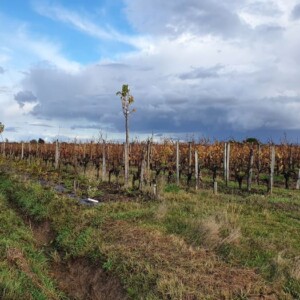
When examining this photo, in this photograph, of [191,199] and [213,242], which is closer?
[213,242]

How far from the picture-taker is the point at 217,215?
526 inches

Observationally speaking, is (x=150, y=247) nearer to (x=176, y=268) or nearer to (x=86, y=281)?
(x=176, y=268)

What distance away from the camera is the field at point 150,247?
8297mm

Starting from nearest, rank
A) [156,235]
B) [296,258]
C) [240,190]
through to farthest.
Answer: [296,258]
[156,235]
[240,190]

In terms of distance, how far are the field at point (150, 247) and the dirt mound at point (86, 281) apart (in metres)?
0.03

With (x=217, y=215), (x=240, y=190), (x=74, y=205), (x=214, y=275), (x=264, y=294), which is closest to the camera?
(x=264, y=294)

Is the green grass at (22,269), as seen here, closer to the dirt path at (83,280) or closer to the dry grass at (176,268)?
the dirt path at (83,280)

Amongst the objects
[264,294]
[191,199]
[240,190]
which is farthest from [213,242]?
[240,190]

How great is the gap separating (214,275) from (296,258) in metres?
2.09

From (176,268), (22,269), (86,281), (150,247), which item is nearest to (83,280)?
(86,281)

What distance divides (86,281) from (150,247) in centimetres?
161

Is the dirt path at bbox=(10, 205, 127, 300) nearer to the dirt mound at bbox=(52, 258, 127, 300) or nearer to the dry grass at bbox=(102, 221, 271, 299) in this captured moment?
Answer: the dirt mound at bbox=(52, 258, 127, 300)

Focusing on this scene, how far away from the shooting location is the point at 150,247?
402 inches

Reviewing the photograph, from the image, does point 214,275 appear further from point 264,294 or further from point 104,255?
point 104,255
